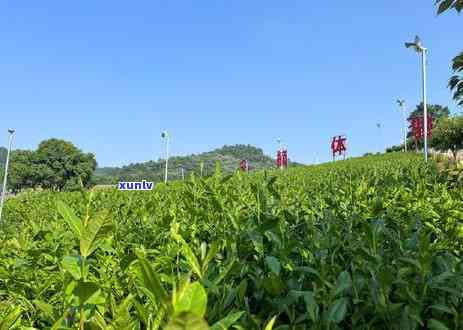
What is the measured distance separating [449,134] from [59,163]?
8305cm

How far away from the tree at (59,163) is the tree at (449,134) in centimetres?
7544

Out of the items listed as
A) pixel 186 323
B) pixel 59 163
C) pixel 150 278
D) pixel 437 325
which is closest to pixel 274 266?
pixel 437 325

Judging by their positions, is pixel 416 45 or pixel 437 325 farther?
pixel 416 45

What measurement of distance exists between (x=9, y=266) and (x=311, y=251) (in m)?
1.35

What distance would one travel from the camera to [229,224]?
2436 millimetres

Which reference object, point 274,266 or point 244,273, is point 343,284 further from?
point 244,273

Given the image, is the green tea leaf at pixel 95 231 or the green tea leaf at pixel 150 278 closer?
the green tea leaf at pixel 150 278

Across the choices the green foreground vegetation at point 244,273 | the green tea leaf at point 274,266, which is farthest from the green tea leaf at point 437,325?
the green tea leaf at point 274,266

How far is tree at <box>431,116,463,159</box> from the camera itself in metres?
41.6

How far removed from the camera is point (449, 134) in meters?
42.8

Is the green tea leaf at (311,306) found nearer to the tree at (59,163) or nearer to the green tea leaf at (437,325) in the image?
the green tea leaf at (437,325)

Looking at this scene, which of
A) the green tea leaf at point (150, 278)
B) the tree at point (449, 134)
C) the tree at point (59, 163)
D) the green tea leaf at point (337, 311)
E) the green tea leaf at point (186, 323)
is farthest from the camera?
the tree at point (59, 163)

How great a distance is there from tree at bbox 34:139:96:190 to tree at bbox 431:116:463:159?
75.4 m

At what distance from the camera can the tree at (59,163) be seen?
103 m
